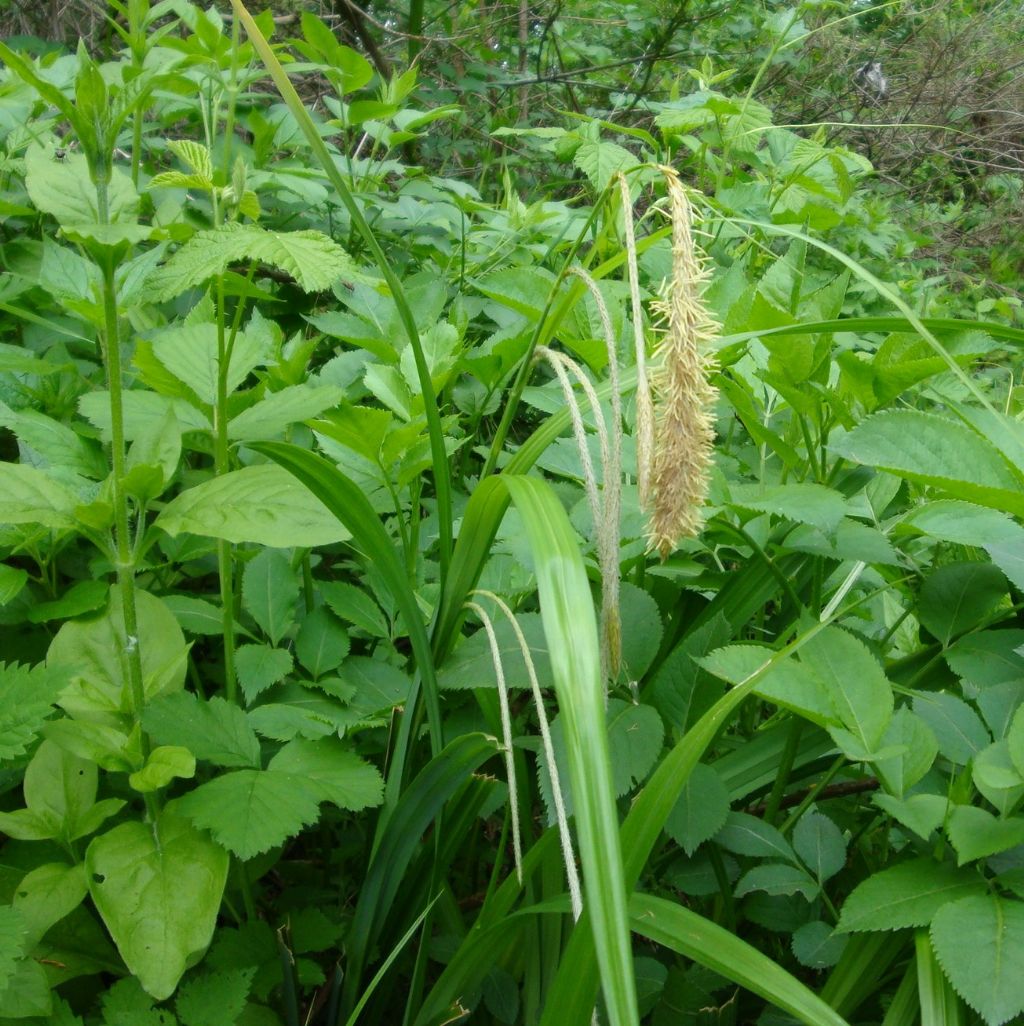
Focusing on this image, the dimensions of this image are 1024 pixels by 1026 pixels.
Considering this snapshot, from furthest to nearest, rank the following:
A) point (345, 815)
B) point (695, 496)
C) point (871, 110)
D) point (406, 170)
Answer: point (871, 110) → point (406, 170) → point (345, 815) → point (695, 496)

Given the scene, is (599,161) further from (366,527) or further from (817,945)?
(817,945)

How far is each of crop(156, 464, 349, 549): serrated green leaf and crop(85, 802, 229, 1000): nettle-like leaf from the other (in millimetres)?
250

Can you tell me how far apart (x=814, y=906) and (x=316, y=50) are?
1494 mm

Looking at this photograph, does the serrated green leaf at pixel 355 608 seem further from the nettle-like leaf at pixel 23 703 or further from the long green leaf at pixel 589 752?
the long green leaf at pixel 589 752

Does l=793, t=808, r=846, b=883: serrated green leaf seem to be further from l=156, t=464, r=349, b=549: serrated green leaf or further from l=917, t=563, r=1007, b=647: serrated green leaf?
l=156, t=464, r=349, b=549: serrated green leaf

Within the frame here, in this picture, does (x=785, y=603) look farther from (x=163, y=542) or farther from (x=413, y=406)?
(x=163, y=542)

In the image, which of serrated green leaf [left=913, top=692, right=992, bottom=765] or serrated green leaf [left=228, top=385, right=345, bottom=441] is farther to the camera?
serrated green leaf [left=228, top=385, right=345, bottom=441]

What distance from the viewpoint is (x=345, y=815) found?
38.6 inches

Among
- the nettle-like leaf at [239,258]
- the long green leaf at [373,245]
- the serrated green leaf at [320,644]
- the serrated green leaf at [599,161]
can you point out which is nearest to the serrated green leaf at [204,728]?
the serrated green leaf at [320,644]

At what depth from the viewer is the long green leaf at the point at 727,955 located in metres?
0.59

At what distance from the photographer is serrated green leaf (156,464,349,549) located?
2.41 feet

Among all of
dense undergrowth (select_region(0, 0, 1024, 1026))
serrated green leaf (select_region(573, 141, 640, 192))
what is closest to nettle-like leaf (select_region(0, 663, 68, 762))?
dense undergrowth (select_region(0, 0, 1024, 1026))

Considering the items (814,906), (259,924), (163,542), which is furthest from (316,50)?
(814,906)

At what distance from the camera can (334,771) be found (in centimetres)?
82
